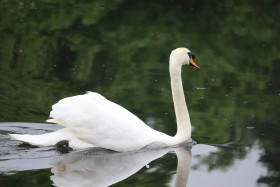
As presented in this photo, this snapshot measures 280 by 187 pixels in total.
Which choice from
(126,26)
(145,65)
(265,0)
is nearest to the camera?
(145,65)

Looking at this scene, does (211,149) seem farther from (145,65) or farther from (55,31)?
(55,31)

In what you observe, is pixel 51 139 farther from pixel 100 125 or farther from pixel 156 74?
pixel 156 74

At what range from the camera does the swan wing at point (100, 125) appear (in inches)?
328

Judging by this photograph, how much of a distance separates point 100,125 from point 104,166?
60cm

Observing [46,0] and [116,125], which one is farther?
[46,0]

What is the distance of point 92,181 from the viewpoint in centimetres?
738

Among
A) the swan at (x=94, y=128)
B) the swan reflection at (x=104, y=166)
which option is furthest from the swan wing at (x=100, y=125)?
the swan reflection at (x=104, y=166)

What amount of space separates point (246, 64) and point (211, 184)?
6739 millimetres

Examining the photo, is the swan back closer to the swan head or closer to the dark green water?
the dark green water

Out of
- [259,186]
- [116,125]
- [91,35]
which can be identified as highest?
[91,35]

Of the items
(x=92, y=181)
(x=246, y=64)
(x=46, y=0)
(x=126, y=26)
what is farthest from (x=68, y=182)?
(x=46, y=0)

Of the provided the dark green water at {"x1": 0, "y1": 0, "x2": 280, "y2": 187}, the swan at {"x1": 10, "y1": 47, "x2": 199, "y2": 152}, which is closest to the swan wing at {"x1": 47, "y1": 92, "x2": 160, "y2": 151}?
the swan at {"x1": 10, "y1": 47, "x2": 199, "y2": 152}

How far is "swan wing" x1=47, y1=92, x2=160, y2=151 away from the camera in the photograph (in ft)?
27.3

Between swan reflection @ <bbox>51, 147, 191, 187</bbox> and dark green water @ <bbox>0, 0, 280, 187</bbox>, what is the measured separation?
0.09 metres
